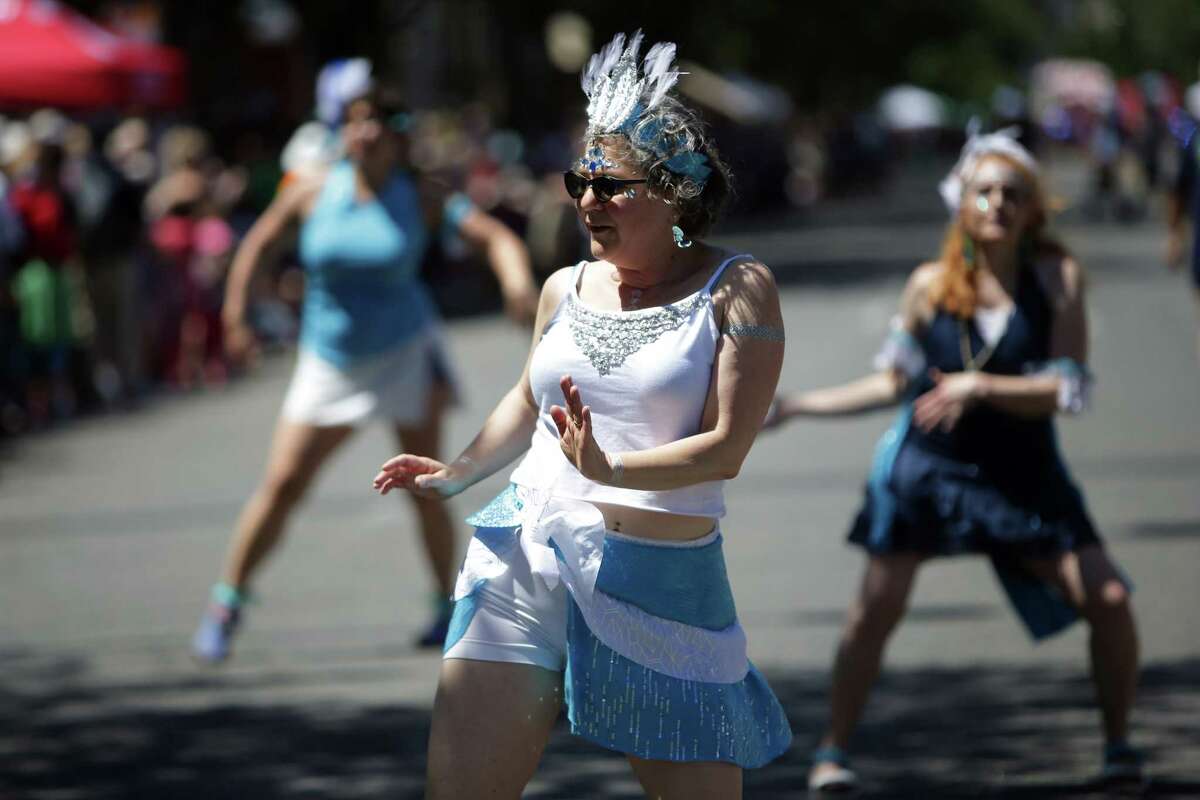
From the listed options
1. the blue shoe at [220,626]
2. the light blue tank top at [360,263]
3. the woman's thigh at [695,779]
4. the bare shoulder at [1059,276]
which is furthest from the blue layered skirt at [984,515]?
the blue shoe at [220,626]

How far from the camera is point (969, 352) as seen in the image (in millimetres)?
5668

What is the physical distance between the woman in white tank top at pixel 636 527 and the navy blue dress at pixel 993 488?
163cm

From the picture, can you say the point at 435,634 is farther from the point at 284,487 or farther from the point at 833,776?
the point at 833,776

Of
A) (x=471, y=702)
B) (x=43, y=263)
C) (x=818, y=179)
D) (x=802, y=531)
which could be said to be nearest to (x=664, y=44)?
(x=471, y=702)

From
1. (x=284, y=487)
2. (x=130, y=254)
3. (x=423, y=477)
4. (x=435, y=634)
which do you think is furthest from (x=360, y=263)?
(x=130, y=254)

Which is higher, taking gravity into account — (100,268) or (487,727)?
(487,727)

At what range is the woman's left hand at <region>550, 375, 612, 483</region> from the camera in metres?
3.75

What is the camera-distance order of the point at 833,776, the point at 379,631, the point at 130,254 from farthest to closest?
the point at 130,254 < the point at 379,631 < the point at 833,776

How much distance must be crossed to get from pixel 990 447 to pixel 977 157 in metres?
0.77

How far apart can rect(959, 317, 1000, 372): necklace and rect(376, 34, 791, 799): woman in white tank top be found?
1.69 m

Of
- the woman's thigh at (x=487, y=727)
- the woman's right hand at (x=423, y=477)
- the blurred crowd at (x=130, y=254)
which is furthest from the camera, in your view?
the blurred crowd at (x=130, y=254)

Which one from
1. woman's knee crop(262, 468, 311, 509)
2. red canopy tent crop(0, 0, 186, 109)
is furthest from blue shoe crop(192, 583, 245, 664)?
red canopy tent crop(0, 0, 186, 109)

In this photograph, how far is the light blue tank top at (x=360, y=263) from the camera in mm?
7391

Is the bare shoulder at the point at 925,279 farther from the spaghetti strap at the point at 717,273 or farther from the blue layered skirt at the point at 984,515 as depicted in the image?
the spaghetti strap at the point at 717,273
